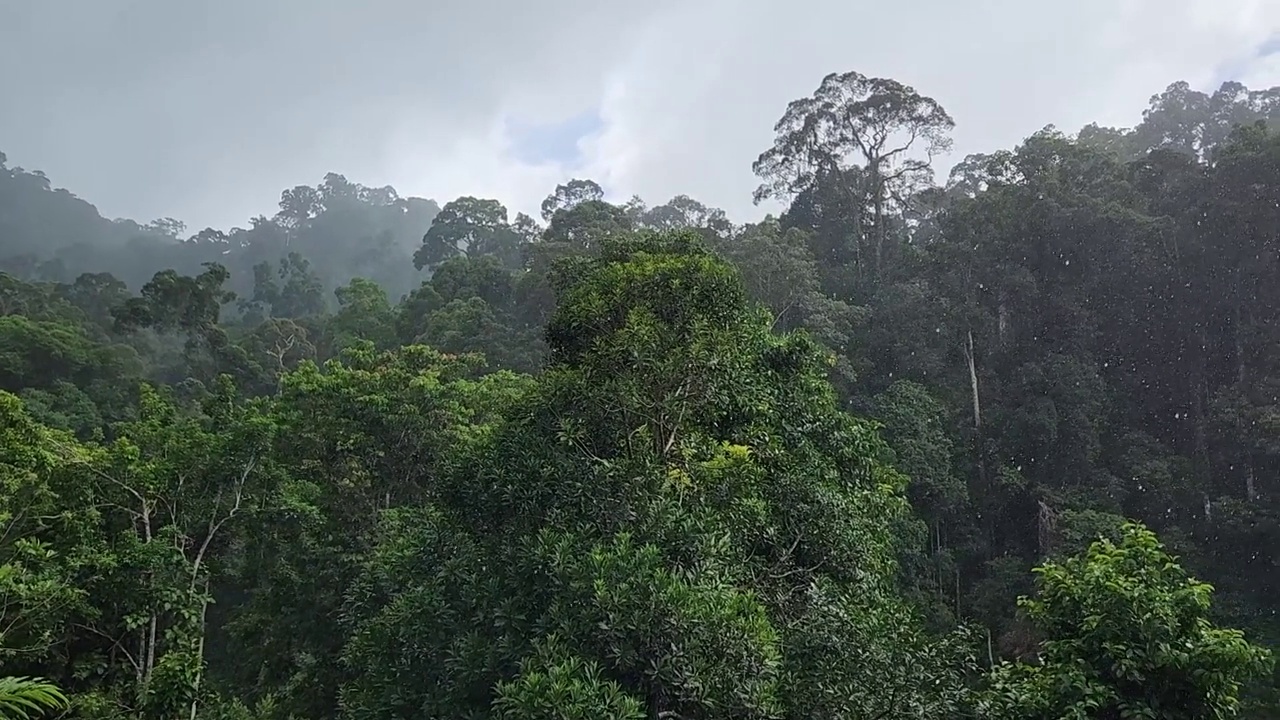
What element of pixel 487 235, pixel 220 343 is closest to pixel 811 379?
pixel 220 343

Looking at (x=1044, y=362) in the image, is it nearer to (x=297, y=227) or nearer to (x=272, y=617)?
(x=272, y=617)

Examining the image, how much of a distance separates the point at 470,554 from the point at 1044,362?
14126 mm

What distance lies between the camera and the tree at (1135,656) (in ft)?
13.6

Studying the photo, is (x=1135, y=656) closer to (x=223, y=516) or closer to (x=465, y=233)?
(x=223, y=516)

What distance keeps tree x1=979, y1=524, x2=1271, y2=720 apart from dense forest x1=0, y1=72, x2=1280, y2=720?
0.07 ft

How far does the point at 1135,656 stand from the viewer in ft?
13.8

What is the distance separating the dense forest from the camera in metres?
4.42

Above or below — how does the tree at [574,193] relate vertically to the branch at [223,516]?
above

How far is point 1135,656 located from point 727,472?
92.6 inches

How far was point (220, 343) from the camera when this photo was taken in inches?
899

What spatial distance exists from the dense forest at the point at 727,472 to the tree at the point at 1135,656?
0.02m

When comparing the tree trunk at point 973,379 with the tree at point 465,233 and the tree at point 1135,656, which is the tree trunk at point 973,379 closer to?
the tree at point 1135,656

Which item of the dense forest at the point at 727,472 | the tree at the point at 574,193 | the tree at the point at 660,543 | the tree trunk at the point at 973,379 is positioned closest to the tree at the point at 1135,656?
the dense forest at the point at 727,472

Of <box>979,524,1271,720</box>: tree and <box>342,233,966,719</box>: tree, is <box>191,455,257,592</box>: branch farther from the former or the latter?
<box>979,524,1271,720</box>: tree
